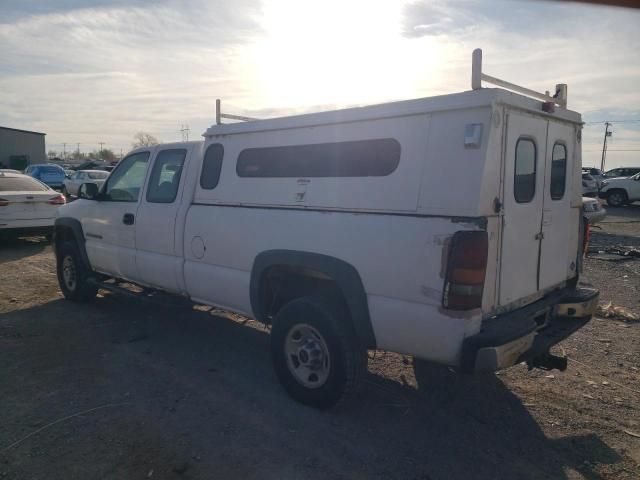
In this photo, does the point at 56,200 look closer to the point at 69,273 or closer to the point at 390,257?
the point at 69,273

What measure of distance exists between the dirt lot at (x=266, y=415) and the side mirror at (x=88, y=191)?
1640mm

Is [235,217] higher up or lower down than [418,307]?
higher up

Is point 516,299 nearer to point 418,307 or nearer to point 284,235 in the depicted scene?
point 418,307

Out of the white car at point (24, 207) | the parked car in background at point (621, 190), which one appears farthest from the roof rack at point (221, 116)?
the parked car in background at point (621, 190)

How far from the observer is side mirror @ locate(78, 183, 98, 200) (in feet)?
20.5

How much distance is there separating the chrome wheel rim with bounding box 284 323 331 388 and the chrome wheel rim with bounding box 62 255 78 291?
4232 mm

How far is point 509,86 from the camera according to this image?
146 inches

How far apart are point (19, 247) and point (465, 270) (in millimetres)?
11603

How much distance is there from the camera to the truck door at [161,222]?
207 inches

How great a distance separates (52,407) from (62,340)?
1.75 metres

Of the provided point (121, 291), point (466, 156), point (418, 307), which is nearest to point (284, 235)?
point (418, 307)

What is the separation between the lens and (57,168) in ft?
98.6

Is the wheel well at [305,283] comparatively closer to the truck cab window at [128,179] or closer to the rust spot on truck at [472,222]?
the rust spot on truck at [472,222]

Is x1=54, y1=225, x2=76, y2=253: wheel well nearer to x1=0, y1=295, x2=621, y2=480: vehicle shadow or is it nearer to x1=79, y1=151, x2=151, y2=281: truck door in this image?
x1=79, y1=151, x2=151, y2=281: truck door
